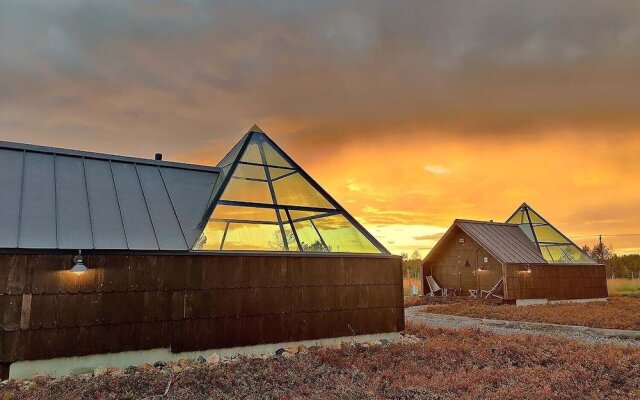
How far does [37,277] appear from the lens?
A: 863 cm

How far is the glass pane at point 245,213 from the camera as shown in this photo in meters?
→ 11.2

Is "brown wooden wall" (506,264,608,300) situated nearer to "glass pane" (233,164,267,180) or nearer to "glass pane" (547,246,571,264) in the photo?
"glass pane" (547,246,571,264)

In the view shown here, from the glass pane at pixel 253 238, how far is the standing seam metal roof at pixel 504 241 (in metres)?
16.6

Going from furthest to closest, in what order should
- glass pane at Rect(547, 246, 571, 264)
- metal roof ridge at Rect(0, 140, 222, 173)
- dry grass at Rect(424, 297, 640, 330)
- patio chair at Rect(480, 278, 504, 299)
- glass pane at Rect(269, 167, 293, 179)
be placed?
1. glass pane at Rect(547, 246, 571, 264)
2. patio chair at Rect(480, 278, 504, 299)
3. dry grass at Rect(424, 297, 640, 330)
4. glass pane at Rect(269, 167, 293, 179)
5. metal roof ridge at Rect(0, 140, 222, 173)

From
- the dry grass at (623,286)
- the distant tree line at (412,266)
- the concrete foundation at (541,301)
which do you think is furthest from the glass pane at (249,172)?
the dry grass at (623,286)

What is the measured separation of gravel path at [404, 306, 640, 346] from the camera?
13.5 metres

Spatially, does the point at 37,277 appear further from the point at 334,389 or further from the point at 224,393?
the point at 334,389

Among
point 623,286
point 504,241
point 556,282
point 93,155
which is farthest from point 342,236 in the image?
point 623,286

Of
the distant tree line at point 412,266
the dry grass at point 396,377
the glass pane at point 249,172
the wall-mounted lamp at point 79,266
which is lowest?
the dry grass at point 396,377

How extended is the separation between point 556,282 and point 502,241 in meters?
3.73

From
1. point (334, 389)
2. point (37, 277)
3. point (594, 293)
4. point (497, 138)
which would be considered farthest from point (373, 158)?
point (594, 293)

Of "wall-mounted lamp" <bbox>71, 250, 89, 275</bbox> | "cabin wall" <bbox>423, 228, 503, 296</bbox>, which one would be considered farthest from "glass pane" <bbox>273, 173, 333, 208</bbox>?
"cabin wall" <bbox>423, 228, 503, 296</bbox>

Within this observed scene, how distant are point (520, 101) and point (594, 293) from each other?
1767 centimetres

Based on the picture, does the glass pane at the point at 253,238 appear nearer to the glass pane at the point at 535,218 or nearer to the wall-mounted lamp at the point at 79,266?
the wall-mounted lamp at the point at 79,266
